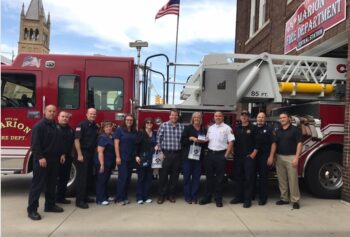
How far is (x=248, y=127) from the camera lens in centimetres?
834

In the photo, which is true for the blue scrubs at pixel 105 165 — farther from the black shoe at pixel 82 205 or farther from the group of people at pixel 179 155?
the black shoe at pixel 82 205

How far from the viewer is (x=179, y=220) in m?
7.00

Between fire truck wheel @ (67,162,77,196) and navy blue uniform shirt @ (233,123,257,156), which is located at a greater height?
navy blue uniform shirt @ (233,123,257,156)

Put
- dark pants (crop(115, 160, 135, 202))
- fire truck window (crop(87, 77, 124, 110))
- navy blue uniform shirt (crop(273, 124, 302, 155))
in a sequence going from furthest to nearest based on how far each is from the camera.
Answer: fire truck window (crop(87, 77, 124, 110))
navy blue uniform shirt (crop(273, 124, 302, 155))
dark pants (crop(115, 160, 135, 202))

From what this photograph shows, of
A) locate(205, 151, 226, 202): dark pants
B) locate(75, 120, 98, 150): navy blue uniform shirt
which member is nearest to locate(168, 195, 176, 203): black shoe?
locate(205, 151, 226, 202): dark pants

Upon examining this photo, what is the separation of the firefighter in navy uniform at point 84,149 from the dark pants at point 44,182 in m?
0.51

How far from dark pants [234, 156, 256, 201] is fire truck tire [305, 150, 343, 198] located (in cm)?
145

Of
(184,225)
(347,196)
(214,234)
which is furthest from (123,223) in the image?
(347,196)

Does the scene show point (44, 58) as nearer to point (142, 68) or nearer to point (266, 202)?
point (142, 68)

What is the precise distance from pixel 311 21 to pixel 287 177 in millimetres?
4943

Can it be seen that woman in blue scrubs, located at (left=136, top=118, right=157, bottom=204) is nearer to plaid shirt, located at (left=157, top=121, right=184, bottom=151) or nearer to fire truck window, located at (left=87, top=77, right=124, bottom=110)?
plaid shirt, located at (left=157, top=121, right=184, bottom=151)

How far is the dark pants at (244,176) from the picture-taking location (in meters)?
8.24

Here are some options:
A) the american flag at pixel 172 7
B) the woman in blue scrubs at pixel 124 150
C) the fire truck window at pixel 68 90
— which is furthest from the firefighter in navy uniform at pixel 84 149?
the american flag at pixel 172 7

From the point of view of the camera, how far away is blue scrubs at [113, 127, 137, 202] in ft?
26.3
